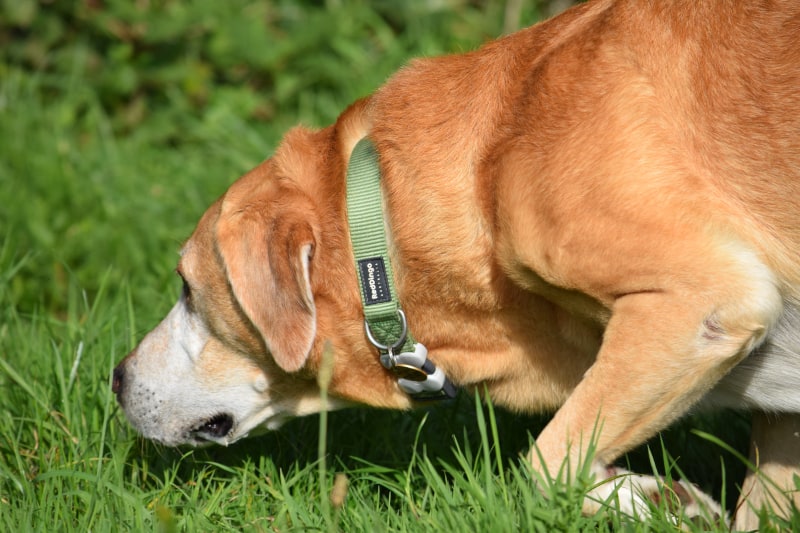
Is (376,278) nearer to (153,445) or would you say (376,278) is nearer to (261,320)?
(261,320)

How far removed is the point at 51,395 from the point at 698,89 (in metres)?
2.79

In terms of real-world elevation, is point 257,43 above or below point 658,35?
above

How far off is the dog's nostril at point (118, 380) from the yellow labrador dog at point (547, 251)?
12 mm

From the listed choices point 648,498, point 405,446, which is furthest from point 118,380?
point 648,498

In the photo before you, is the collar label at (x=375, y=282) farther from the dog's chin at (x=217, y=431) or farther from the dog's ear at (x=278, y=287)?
the dog's chin at (x=217, y=431)

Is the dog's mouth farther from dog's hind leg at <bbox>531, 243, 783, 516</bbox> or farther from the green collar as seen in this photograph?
dog's hind leg at <bbox>531, 243, 783, 516</bbox>

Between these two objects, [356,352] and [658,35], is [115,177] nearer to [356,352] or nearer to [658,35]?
[356,352]

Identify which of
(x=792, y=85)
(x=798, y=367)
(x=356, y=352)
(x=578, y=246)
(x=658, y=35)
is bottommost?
(x=798, y=367)

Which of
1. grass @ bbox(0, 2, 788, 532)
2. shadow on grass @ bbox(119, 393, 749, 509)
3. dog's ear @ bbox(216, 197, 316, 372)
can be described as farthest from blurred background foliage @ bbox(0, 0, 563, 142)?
dog's ear @ bbox(216, 197, 316, 372)

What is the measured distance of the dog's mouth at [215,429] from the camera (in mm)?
3494

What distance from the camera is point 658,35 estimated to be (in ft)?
9.61

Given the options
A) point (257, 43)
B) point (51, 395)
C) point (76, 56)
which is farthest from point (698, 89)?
point (76, 56)

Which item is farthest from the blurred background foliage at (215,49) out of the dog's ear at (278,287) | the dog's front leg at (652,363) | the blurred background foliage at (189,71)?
the dog's front leg at (652,363)

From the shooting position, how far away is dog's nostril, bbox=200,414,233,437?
11.5ft
